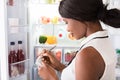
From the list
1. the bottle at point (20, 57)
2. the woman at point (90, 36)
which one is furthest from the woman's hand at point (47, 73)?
the bottle at point (20, 57)

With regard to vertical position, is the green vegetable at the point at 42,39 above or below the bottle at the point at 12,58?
above

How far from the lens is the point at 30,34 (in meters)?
2.62

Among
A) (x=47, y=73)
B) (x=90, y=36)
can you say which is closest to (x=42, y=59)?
(x=47, y=73)

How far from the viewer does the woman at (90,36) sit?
72 cm

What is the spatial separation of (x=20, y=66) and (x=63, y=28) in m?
0.78

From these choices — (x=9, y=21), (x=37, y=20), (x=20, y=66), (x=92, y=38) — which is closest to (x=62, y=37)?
(x=37, y=20)

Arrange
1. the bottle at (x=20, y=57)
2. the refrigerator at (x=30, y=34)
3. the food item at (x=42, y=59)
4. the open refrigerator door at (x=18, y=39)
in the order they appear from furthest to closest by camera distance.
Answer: the bottle at (x=20, y=57) < the open refrigerator door at (x=18, y=39) < the refrigerator at (x=30, y=34) < the food item at (x=42, y=59)

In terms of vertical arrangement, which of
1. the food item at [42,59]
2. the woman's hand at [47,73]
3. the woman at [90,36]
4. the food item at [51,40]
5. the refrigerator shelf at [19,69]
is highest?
the woman at [90,36]

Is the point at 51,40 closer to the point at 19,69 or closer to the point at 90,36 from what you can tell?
the point at 19,69

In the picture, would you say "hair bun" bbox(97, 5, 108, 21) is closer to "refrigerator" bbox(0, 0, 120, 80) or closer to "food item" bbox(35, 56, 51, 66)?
"food item" bbox(35, 56, 51, 66)

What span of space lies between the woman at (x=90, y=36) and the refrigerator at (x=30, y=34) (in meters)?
1.23

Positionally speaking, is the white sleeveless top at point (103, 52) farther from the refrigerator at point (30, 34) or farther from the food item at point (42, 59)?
the refrigerator at point (30, 34)

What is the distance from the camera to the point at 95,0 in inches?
30.7

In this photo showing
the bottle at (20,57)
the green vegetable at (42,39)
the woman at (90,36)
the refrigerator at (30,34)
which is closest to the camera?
the woman at (90,36)
